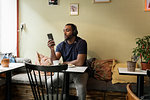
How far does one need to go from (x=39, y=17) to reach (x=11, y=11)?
657 mm

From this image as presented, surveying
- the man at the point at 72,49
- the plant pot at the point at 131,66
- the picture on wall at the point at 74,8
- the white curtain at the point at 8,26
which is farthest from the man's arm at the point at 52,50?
the white curtain at the point at 8,26

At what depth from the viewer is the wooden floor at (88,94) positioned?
2.54m

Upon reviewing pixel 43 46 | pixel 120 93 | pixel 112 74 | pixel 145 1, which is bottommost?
pixel 120 93

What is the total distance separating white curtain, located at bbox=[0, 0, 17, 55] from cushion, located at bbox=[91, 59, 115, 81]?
77.2 inches

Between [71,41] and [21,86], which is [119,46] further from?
[21,86]

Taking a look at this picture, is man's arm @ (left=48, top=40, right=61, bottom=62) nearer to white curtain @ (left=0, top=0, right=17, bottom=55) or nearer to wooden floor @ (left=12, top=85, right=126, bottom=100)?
wooden floor @ (left=12, top=85, right=126, bottom=100)

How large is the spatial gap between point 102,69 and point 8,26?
2.33 meters

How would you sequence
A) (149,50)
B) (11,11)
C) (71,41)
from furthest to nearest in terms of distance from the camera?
(11,11) → (71,41) → (149,50)

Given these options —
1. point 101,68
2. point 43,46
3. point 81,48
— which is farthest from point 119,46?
point 43,46

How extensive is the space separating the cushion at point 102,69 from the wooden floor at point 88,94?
11.5 inches

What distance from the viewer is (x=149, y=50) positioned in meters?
2.18

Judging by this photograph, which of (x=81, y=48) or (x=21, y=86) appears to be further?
(x=21, y=86)

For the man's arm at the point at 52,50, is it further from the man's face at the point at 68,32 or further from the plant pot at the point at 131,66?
the plant pot at the point at 131,66

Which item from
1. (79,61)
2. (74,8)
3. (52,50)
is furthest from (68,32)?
(74,8)
